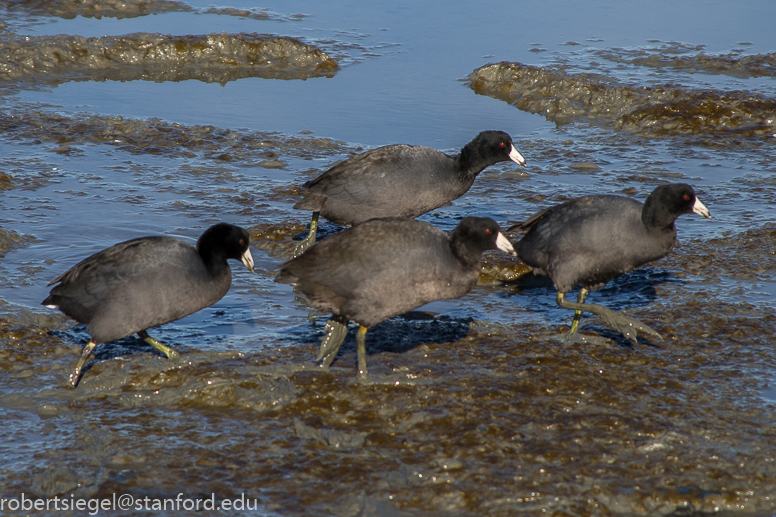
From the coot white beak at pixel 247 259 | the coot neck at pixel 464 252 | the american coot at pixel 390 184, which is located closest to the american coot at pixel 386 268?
the coot neck at pixel 464 252

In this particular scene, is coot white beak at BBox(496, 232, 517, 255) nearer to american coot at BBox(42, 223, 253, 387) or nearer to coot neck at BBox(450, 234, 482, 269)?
coot neck at BBox(450, 234, 482, 269)

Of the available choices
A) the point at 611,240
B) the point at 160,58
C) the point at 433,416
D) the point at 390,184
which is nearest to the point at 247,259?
the point at 433,416

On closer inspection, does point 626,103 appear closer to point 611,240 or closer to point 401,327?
point 611,240

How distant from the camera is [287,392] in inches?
193

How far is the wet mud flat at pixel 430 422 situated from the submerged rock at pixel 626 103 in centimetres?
508

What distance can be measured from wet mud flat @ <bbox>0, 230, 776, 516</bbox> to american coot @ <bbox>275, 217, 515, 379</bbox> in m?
0.50

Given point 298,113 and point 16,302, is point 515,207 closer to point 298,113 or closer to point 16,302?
point 298,113

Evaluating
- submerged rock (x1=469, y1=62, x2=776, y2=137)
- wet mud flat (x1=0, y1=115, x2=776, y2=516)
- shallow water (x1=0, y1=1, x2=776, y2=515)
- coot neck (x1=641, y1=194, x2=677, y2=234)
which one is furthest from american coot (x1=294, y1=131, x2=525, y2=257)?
submerged rock (x1=469, y1=62, x2=776, y2=137)

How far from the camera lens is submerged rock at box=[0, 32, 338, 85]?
1188cm

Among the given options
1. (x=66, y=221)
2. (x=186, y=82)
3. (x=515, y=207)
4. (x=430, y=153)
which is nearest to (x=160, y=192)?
(x=66, y=221)

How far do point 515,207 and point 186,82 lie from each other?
632 cm

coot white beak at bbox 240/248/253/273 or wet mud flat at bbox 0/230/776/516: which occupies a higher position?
coot white beak at bbox 240/248/253/273

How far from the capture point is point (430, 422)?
4582 millimetres

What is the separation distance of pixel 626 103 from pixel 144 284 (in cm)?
810
